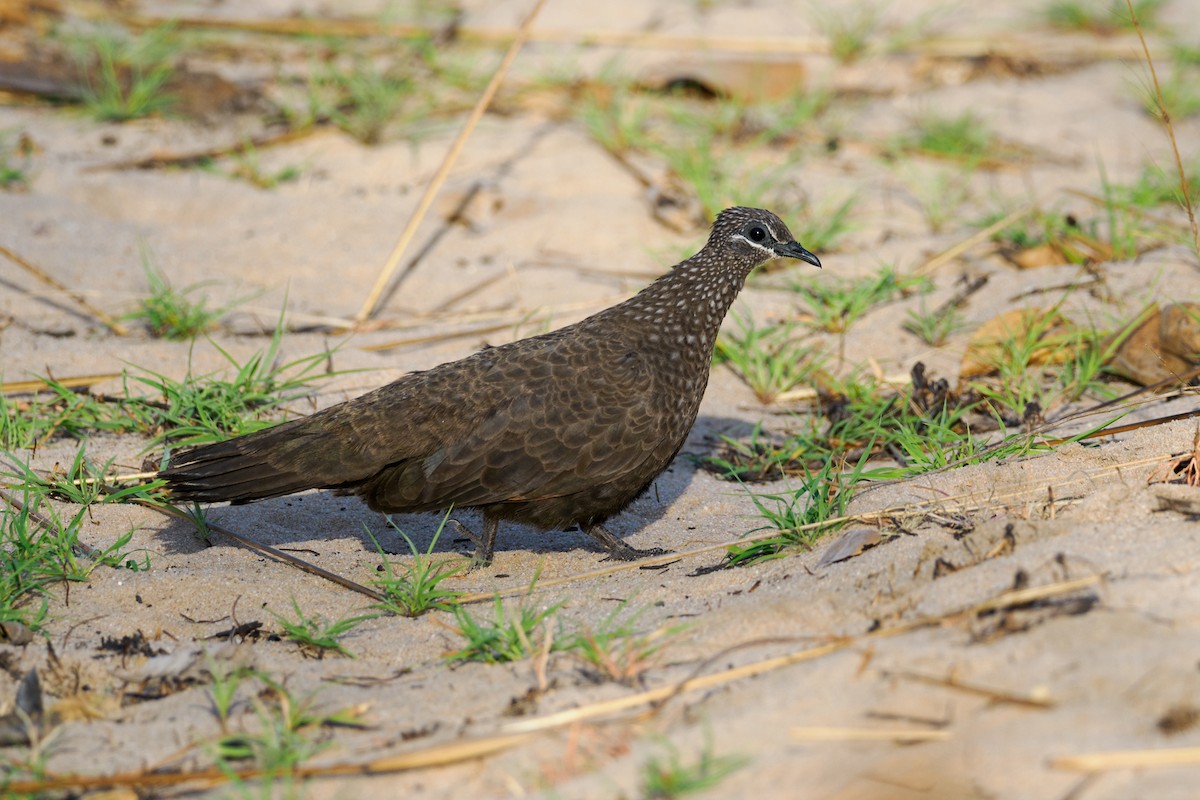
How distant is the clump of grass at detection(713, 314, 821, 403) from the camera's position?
235 inches

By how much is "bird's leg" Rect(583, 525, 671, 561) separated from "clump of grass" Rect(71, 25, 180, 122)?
5.29 m

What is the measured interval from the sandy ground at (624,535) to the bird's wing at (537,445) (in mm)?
356

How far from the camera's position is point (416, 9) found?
973cm

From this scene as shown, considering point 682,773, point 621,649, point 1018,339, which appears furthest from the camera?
point 1018,339

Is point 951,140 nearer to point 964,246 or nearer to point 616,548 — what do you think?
point 964,246

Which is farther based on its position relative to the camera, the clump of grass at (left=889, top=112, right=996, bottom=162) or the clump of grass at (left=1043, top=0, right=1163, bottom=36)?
the clump of grass at (left=1043, top=0, right=1163, bottom=36)

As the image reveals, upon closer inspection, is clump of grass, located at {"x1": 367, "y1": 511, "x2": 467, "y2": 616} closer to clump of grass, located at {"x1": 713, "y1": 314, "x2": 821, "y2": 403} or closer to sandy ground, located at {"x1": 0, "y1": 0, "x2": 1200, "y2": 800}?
sandy ground, located at {"x1": 0, "y1": 0, "x2": 1200, "y2": 800}

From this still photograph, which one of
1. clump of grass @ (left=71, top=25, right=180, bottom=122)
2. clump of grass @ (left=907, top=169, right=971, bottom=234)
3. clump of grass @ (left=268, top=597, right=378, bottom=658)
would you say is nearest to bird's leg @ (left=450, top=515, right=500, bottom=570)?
clump of grass @ (left=268, top=597, right=378, bottom=658)

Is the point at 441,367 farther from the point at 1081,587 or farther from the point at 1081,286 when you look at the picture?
the point at 1081,286

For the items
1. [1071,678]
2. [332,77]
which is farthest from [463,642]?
[332,77]

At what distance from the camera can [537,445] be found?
4.39 metres

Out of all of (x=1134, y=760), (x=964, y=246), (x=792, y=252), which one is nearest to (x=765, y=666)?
(x=1134, y=760)

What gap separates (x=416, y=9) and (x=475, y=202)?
3.00 metres

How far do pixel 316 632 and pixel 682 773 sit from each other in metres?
1.57
